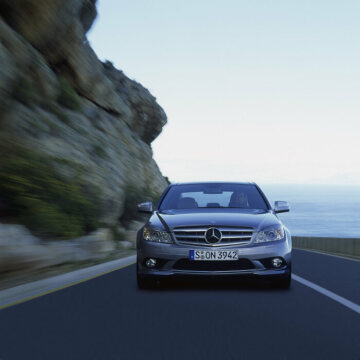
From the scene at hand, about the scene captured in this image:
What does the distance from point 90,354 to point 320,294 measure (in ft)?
13.2

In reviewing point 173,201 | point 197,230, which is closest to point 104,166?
point 173,201

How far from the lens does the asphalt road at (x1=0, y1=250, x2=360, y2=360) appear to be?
15.4 feet

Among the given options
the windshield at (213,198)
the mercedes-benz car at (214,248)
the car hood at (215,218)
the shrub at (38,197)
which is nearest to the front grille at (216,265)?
the mercedes-benz car at (214,248)

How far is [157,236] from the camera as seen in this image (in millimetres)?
7914

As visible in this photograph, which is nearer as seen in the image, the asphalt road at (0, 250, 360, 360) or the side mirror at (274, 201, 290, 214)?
the asphalt road at (0, 250, 360, 360)

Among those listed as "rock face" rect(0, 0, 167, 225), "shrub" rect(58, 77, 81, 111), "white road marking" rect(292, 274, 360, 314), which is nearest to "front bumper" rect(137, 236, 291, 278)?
"white road marking" rect(292, 274, 360, 314)

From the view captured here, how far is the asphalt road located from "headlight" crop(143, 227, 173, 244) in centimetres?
69

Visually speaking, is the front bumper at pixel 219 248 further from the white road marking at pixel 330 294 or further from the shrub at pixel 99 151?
the shrub at pixel 99 151

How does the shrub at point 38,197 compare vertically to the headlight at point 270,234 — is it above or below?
above

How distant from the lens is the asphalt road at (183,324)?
469 cm

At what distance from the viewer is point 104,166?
23.5m

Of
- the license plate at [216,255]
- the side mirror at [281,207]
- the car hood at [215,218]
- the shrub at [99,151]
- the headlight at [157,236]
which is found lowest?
the license plate at [216,255]

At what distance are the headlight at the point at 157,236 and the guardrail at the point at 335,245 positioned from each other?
14.3 metres

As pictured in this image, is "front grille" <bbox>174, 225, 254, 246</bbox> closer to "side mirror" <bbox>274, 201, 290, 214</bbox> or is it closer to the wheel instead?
the wheel
